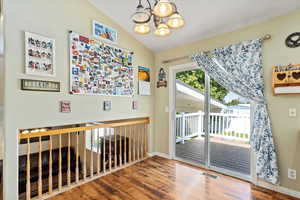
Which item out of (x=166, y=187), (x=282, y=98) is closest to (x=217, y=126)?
(x=282, y=98)

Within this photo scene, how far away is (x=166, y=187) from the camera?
2236mm

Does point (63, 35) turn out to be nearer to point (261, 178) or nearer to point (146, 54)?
point (146, 54)

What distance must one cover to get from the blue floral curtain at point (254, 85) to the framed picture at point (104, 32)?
71.1 inches

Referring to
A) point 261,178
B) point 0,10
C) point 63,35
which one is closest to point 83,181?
point 63,35

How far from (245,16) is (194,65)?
3.47ft

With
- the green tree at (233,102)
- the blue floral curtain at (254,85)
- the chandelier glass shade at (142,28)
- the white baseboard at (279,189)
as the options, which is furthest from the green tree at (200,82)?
the chandelier glass shade at (142,28)

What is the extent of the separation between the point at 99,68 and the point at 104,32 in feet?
2.08

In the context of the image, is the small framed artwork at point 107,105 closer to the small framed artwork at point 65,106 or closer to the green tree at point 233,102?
the small framed artwork at point 65,106

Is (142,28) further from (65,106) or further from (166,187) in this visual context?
(166,187)

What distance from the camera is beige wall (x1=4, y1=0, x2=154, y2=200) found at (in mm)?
1748

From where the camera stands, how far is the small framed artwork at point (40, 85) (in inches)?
72.3

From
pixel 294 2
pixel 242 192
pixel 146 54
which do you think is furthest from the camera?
pixel 146 54

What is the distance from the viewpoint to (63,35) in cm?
216

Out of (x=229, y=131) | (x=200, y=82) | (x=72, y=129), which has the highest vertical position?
(x=200, y=82)
